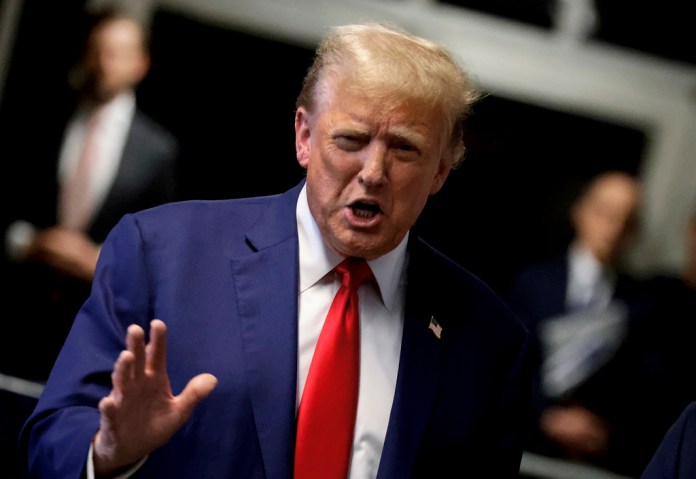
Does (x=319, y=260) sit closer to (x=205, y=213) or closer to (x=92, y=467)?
(x=205, y=213)

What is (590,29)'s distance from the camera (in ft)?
16.2

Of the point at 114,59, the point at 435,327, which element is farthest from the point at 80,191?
the point at 435,327

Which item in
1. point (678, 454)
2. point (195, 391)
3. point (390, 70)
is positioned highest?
point (390, 70)

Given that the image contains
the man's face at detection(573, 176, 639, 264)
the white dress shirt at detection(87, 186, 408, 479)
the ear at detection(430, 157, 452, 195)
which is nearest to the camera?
the white dress shirt at detection(87, 186, 408, 479)

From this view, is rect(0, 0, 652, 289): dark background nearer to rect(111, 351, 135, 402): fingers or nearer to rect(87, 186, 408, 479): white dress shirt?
rect(87, 186, 408, 479): white dress shirt

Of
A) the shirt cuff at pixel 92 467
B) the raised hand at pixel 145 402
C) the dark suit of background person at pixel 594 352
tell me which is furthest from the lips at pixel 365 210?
the dark suit of background person at pixel 594 352

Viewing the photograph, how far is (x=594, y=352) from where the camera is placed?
3711 mm

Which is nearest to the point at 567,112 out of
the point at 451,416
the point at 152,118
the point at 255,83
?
the point at 255,83

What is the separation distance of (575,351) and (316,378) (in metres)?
1.89

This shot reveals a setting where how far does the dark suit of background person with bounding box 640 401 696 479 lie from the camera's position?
6.89ft

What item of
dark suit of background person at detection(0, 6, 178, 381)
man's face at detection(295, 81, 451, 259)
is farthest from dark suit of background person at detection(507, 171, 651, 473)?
man's face at detection(295, 81, 451, 259)

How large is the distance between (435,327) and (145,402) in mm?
563

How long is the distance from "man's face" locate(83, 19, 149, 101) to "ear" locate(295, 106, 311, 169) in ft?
6.53

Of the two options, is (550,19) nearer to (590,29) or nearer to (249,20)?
(590,29)
